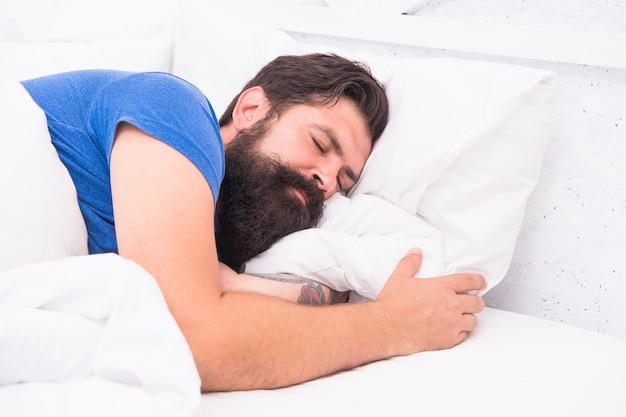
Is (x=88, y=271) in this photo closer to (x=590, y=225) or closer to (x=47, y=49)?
(x=590, y=225)

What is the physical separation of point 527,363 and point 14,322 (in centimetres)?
76

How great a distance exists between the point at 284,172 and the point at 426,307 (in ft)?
1.29

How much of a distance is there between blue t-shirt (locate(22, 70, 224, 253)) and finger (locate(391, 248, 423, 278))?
391mm

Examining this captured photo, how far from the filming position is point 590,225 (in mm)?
1392

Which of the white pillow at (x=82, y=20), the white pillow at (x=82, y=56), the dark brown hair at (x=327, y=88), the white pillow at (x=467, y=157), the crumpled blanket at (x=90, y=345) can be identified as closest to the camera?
the crumpled blanket at (x=90, y=345)

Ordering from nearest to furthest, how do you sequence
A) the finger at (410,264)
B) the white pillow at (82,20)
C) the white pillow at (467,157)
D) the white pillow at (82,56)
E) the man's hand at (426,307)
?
the man's hand at (426,307), the finger at (410,264), the white pillow at (467,157), the white pillow at (82,56), the white pillow at (82,20)

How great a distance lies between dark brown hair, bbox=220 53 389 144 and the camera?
147 centimetres

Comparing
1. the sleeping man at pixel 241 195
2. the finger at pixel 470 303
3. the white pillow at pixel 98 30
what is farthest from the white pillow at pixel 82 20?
the finger at pixel 470 303

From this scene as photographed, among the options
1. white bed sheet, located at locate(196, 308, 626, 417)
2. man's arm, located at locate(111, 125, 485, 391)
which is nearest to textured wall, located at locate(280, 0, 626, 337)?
white bed sheet, located at locate(196, 308, 626, 417)

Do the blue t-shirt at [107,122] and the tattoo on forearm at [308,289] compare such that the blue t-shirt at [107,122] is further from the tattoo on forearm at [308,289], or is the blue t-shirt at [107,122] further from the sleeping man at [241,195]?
the tattoo on forearm at [308,289]

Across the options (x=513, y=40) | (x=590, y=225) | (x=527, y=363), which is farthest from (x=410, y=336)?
(x=513, y=40)

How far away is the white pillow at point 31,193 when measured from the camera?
93 cm

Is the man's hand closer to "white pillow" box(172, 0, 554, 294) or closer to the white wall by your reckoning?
"white pillow" box(172, 0, 554, 294)

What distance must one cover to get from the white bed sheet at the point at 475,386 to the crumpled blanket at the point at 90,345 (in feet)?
0.44
